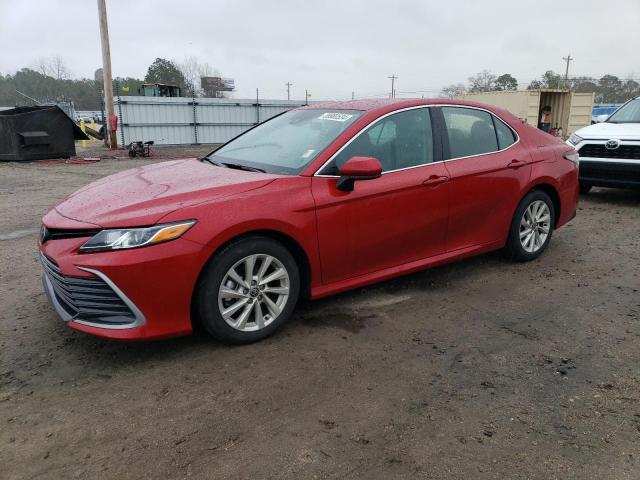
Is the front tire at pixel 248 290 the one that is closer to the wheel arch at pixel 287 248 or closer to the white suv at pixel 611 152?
the wheel arch at pixel 287 248

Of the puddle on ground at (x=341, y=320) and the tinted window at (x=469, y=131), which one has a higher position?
the tinted window at (x=469, y=131)

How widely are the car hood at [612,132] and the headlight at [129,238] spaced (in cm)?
742

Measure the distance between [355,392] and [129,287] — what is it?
1.39 metres

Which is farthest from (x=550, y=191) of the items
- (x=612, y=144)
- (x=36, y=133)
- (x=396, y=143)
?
(x=36, y=133)

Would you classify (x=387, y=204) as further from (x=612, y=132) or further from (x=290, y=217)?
(x=612, y=132)

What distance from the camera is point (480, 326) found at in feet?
12.2

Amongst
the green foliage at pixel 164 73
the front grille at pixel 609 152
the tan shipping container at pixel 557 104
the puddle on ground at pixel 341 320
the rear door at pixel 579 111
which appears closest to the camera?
the puddle on ground at pixel 341 320

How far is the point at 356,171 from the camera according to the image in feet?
11.5

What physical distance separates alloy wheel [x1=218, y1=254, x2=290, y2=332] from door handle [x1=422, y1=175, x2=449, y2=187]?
4.61 feet

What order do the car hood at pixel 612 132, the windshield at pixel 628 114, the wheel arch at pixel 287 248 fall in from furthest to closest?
1. the windshield at pixel 628 114
2. the car hood at pixel 612 132
3. the wheel arch at pixel 287 248

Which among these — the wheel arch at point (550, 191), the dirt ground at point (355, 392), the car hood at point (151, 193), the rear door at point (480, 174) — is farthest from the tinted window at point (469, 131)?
the car hood at point (151, 193)

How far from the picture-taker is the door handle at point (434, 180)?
4047 millimetres

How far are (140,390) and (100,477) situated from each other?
0.69 m

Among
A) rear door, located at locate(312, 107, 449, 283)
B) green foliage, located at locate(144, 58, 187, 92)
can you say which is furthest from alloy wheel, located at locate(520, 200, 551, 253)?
green foliage, located at locate(144, 58, 187, 92)
